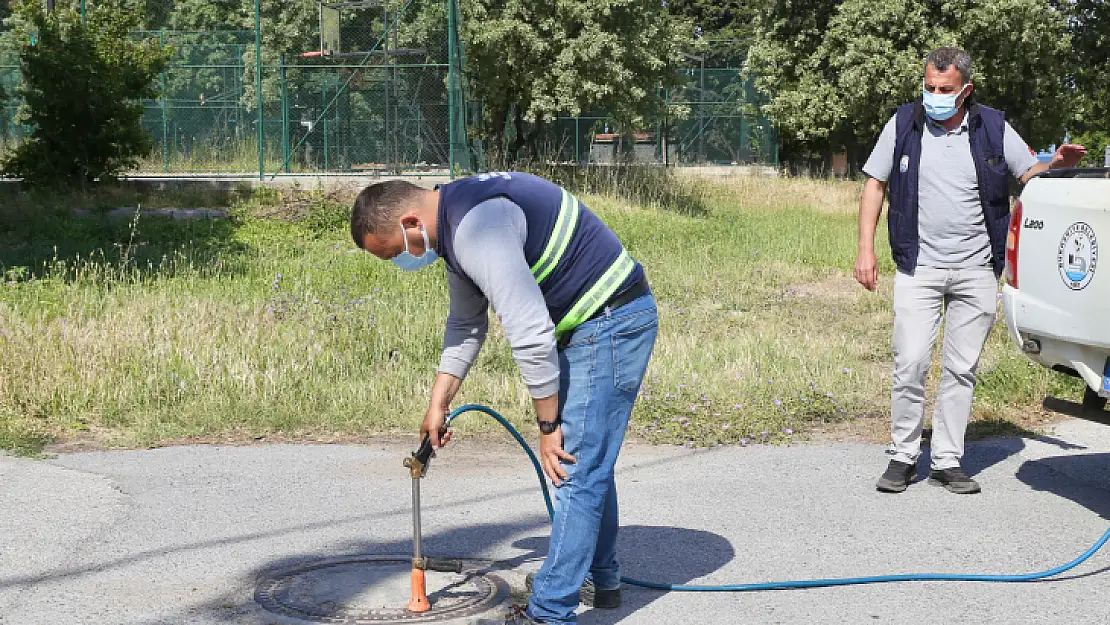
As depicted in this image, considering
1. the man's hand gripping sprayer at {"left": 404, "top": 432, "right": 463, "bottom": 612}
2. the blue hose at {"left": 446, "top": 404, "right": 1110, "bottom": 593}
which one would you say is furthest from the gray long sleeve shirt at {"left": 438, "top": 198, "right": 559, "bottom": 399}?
the blue hose at {"left": 446, "top": 404, "right": 1110, "bottom": 593}

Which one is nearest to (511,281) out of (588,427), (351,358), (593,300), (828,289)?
(593,300)

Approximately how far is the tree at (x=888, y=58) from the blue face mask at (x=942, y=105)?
64.8ft

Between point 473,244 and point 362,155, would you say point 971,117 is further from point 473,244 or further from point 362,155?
point 362,155

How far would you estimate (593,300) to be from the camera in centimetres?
401

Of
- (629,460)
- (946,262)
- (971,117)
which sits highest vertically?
(971,117)

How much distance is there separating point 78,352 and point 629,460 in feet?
11.8

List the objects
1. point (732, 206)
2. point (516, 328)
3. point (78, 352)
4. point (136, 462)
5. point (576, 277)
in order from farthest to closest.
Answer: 1. point (732, 206)
2. point (78, 352)
3. point (136, 462)
4. point (576, 277)
5. point (516, 328)

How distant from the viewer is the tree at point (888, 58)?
25.5m

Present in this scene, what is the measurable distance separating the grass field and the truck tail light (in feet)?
5.90

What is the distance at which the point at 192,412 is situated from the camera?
24.1ft

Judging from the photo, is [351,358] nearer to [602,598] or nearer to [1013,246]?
[602,598]

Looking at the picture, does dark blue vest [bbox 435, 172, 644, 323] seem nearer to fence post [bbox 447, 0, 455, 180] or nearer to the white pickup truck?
the white pickup truck

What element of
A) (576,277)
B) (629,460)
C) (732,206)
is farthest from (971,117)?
(732,206)

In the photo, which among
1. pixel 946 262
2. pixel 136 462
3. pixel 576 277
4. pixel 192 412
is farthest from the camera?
pixel 192 412
